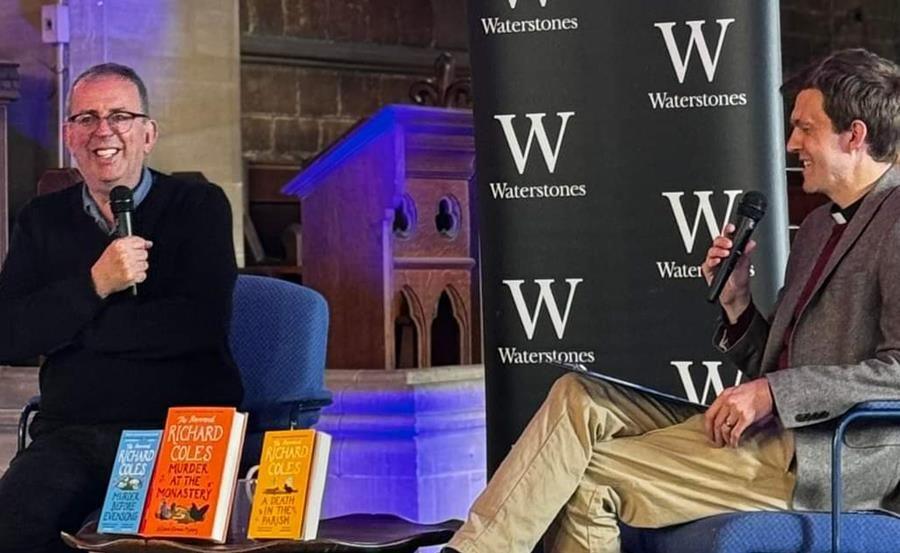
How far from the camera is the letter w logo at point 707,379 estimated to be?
139 inches

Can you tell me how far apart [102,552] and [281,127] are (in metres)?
7.30

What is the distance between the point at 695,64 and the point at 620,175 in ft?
0.92

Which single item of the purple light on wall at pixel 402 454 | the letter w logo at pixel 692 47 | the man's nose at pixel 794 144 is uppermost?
the letter w logo at pixel 692 47

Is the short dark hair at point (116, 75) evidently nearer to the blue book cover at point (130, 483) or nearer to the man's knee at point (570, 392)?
the blue book cover at point (130, 483)

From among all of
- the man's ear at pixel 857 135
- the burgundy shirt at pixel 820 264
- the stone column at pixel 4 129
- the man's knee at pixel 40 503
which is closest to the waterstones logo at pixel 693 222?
the burgundy shirt at pixel 820 264

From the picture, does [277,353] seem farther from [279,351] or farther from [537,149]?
[537,149]

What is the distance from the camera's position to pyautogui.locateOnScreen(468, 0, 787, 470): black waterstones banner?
3.51 meters

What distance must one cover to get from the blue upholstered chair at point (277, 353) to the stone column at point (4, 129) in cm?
329

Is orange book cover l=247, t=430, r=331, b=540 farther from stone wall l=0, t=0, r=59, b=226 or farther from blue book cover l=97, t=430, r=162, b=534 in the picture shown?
stone wall l=0, t=0, r=59, b=226

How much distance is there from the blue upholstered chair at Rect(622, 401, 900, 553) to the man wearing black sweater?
110 centimetres

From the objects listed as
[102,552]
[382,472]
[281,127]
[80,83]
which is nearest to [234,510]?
[102,552]

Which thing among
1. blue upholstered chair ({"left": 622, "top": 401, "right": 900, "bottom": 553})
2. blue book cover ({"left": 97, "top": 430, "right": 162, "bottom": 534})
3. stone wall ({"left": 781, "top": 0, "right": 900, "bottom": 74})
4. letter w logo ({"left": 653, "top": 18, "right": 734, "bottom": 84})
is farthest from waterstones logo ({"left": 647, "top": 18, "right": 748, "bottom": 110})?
stone wall ({"left": 781, "top": 0, "right": 900, "bottom": 74})

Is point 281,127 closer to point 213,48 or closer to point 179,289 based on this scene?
point 213,48

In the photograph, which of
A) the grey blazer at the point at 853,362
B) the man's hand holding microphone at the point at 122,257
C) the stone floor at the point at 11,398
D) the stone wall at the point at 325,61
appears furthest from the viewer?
the stone wall at the point at 325,61
